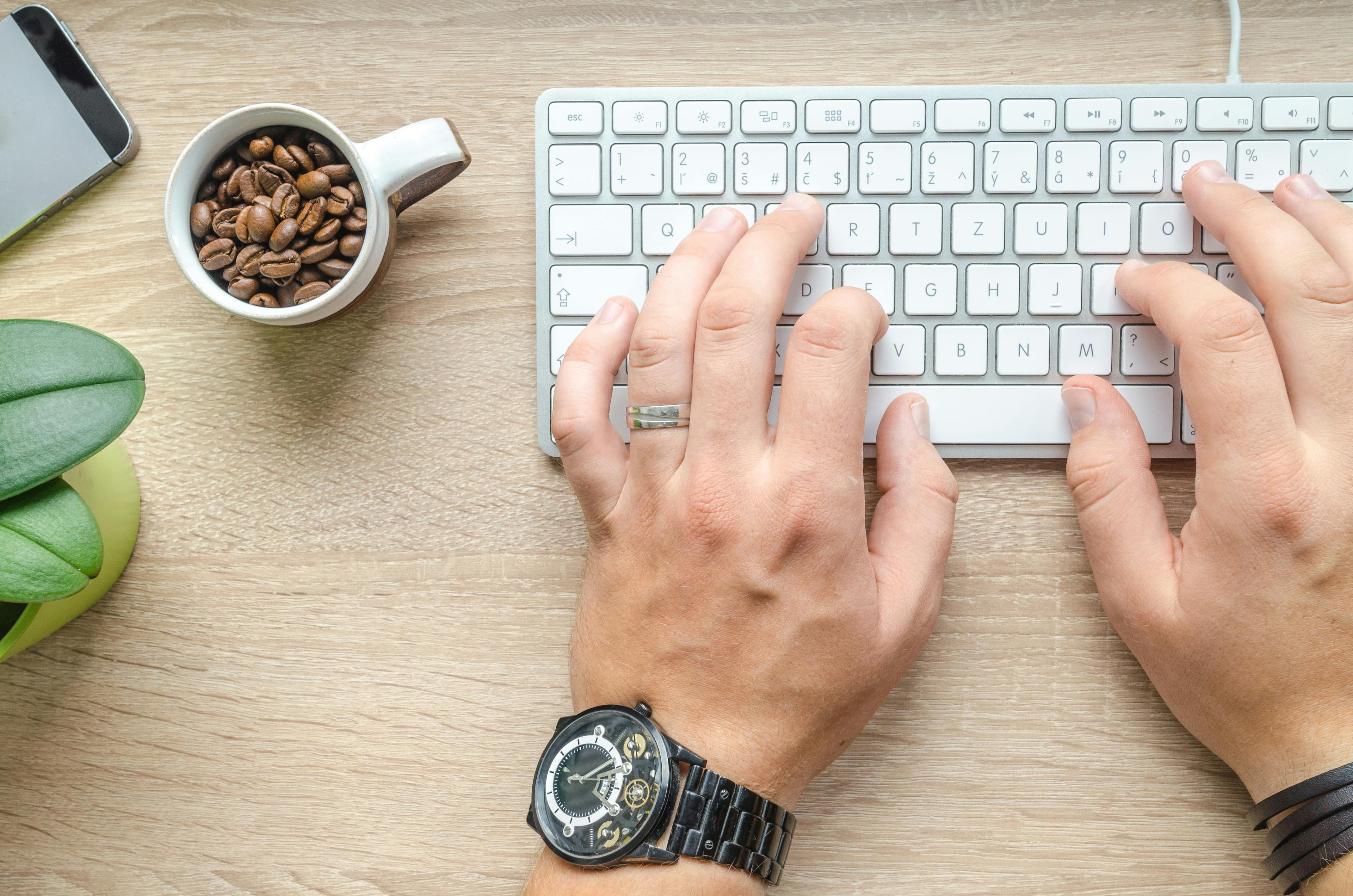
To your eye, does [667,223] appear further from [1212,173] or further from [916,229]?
[1212,173]

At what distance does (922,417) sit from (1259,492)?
0.68 feet

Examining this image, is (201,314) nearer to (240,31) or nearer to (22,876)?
(240,31)

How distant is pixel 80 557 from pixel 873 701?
49cm

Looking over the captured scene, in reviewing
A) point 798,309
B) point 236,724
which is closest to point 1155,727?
point 798,309

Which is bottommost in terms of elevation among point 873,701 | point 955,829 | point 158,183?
point 955,829

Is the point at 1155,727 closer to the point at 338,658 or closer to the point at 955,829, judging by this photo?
the point at 955,829

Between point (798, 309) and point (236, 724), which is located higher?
point (798, 309)

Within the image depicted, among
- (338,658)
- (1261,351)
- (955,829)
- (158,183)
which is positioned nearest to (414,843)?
(338,658)

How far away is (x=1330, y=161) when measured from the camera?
0.57m

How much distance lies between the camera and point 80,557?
463mm

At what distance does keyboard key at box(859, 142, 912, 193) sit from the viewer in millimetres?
578

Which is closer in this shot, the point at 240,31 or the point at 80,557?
the point at 80,557

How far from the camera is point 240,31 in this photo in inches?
25.2

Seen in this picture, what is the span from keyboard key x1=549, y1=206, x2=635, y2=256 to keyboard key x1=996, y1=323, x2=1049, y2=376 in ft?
Result: 0.89
